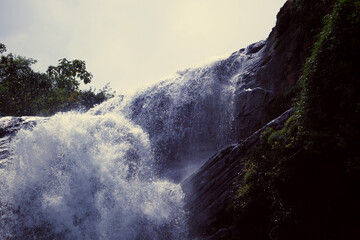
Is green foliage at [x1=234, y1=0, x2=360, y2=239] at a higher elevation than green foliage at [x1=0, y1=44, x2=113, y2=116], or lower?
lower

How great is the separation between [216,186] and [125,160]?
600 centimetres

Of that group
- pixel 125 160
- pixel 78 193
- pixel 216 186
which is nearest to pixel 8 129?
pixel 125 160

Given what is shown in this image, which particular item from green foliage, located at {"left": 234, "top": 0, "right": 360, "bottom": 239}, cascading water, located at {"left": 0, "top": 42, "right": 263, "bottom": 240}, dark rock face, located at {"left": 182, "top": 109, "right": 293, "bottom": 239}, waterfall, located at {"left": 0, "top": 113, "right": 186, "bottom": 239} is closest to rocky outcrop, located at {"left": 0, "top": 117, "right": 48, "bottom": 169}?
cascading water, located at {"left": 0, "top": 42, "right": 263, "bottom": 240}

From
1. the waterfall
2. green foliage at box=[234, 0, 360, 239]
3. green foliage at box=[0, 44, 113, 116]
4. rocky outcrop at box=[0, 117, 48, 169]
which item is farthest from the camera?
green foliage at box=[0, 44, 113, 116]

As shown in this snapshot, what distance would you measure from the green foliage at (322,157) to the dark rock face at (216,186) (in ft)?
3.01

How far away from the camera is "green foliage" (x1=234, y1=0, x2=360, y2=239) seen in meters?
3.96

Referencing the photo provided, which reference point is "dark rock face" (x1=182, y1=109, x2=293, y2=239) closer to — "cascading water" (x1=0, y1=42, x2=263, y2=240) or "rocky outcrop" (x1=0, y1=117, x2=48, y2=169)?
"cascading water" (x1=0, y1=42, x2=263, y2=240)

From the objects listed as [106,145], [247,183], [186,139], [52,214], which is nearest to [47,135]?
[106,145]

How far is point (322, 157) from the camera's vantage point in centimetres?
444

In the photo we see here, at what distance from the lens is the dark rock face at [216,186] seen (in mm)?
6211

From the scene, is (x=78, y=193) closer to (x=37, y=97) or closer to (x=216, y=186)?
(x=216, y=186)

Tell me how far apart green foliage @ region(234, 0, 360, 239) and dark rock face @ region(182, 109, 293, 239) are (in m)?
0.92

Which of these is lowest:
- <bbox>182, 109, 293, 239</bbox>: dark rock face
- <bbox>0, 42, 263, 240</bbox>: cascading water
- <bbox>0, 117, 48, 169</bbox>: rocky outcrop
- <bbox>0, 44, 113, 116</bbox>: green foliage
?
<bbox>182, 109, 293, 239</bbox>: dark rock face

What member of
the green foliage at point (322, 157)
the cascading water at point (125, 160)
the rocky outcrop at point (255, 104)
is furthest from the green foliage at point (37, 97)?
the green foliage at point (322, 157)
